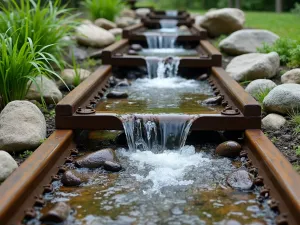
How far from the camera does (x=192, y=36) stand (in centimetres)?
1006

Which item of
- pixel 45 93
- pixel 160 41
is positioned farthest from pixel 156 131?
pixel 160 41

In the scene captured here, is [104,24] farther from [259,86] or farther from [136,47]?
[259,86]

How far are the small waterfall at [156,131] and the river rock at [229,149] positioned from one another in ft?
1.13

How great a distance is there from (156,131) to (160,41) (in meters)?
5.90

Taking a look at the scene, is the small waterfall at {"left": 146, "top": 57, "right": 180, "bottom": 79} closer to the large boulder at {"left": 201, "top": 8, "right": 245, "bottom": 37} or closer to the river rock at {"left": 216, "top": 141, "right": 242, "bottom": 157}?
the river rock at {"left": 216, "top": 141, "right": 242, "bottom": 157}

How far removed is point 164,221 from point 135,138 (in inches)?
61.7

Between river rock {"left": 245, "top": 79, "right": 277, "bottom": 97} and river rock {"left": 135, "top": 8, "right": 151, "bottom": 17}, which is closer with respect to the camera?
river rock {"left": 245, "top": 79, "right": 277, "bottom": 97}

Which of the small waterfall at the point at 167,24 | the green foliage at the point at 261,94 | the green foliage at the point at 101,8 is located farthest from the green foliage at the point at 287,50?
the small waterfall at the point at 167,24

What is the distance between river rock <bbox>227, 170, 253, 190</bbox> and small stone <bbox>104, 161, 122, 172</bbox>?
33.4 inches

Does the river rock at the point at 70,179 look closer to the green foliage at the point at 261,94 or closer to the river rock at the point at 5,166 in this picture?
the river rock at the point at 5,166

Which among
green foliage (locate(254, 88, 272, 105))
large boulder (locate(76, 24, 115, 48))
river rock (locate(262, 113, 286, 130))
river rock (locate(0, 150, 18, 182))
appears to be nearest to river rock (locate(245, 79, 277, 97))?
green foliage (locate(254, 88, 272, 105))

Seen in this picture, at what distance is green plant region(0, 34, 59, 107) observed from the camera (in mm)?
4828

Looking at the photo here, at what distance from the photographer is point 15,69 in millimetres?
4938

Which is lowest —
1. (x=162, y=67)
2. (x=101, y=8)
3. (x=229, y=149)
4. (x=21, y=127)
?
(x=162, y=67)
